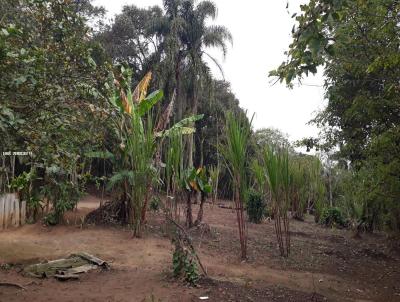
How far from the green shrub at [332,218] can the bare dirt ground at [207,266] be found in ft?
15.7

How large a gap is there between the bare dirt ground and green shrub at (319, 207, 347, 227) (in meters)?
4.77

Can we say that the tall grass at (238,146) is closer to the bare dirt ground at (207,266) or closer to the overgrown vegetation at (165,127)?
the overgrown vegetation at (165,127)

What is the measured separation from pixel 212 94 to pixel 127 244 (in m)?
14.5

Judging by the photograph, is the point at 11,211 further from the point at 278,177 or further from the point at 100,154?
the point at 278,177

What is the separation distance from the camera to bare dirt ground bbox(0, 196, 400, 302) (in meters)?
4.58

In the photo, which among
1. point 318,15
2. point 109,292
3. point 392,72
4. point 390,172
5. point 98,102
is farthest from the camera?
point 392,72

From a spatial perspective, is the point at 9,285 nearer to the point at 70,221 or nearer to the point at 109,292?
the point at 109,292

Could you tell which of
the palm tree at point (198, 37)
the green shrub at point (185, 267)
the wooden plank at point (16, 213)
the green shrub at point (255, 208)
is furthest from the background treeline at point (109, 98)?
the palm tree at point (198, 37)

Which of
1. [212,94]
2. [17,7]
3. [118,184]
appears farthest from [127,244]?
[212,94]

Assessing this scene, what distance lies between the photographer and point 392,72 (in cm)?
689

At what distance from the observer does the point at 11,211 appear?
8.89 m

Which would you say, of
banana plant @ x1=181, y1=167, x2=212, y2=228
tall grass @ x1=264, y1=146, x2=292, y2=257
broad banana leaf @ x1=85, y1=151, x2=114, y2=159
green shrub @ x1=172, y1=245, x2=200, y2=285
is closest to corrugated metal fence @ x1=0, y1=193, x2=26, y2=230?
broad banana leaf @ x1=85, y1=151, x2=114, y2=159

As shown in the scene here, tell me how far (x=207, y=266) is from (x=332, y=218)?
10.00 m

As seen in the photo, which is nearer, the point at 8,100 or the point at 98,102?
the point at 8,100
